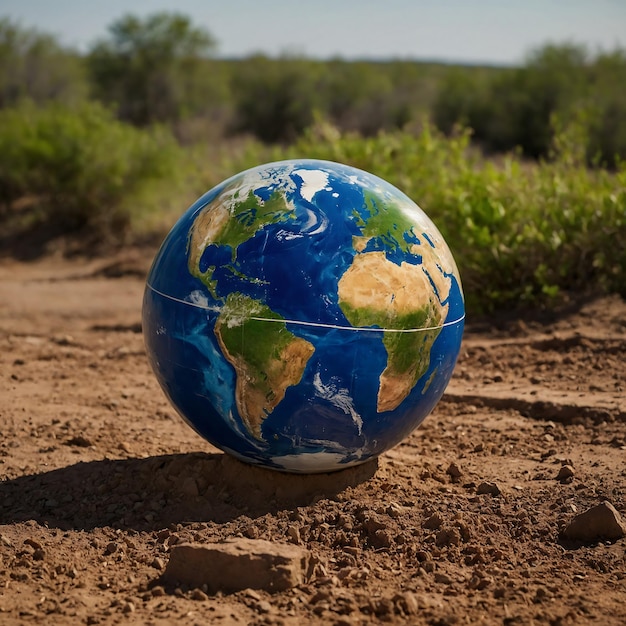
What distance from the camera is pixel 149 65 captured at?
3067 centimetres

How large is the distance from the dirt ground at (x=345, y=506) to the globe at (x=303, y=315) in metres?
0.39

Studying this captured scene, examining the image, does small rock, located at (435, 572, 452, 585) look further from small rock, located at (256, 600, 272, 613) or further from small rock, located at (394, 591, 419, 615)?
small rock, located at (256, 600, 272, 613)

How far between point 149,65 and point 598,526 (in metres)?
29.5

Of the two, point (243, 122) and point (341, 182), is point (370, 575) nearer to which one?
point (341, 182)

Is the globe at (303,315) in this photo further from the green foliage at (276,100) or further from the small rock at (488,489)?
the green foliage at (276,100)

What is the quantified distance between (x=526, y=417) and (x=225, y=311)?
2731mm

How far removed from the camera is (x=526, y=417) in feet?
18.3

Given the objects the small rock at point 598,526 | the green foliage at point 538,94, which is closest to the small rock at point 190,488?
the small rock at point 598,526

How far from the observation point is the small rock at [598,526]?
3871mm

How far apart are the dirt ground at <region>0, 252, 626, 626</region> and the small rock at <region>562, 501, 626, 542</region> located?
0.06 metres

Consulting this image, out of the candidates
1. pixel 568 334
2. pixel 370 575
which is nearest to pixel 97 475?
pixel 370 575

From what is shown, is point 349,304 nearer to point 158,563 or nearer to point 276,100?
point 158,563

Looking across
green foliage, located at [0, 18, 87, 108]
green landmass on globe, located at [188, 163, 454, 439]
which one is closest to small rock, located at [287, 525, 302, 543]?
green landmass on globe, located at [188, 163, 454, 439]

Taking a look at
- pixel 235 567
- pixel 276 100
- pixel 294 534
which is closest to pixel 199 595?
pixel 235 567
